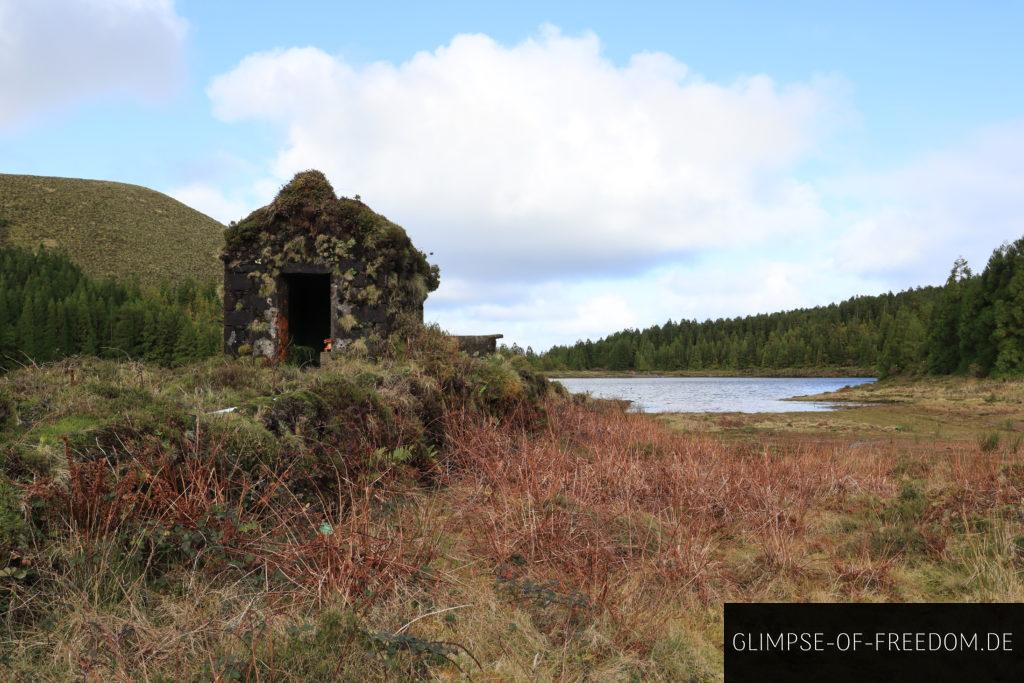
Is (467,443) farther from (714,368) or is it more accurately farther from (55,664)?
(714,368)

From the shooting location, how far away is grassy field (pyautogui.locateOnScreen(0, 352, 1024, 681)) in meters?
3.13

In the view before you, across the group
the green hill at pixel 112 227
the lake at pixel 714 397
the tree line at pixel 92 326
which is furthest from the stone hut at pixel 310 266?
the green hill at pixel 112 227

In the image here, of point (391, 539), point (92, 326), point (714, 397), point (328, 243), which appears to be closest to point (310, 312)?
point (328, 243)

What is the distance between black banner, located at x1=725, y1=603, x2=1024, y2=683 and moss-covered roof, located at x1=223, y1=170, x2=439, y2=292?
904 cm

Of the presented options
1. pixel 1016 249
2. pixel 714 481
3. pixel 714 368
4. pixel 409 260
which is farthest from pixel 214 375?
pixel 714 368

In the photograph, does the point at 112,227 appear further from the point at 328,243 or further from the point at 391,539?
the point at 391,539

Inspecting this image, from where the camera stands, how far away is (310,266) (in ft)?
38.0

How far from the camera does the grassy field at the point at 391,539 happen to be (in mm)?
3129

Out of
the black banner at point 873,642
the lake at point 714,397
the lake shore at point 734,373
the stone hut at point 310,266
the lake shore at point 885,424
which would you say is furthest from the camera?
the lake shore at point 734,373

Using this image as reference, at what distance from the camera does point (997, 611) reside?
4.39 metres

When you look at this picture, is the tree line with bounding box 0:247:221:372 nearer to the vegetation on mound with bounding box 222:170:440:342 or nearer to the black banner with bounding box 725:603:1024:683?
the vegetation on mound with bounding box 222:170:440:342

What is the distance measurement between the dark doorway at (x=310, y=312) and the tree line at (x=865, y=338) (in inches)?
218

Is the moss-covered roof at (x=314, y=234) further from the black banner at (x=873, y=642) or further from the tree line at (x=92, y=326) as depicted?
the tree line at (x=92, y=326)

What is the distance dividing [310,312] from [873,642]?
1311 cm
